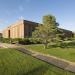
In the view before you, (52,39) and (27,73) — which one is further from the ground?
(52,39)

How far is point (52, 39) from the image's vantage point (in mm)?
25062

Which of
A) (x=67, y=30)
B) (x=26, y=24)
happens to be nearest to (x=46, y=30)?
(x=26, y=24)

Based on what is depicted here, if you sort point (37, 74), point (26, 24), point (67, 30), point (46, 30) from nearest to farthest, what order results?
point (37, 74) < point (46, 30) < point (26, 24) < point (67, 30)

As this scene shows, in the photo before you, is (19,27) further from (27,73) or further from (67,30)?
(27,73)

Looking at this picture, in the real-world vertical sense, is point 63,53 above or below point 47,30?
below

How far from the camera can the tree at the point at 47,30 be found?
24.7 metres

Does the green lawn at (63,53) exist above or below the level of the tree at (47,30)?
below

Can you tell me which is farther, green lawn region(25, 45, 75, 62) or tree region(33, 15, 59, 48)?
tree region(33, 15, 59, 48)

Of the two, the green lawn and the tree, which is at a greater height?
the tree

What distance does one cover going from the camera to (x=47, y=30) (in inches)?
974

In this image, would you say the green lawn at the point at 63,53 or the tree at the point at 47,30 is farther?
the tree at the point at 47,30

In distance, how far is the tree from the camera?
2473 centimetres

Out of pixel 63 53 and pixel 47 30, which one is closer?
pixel 63 53

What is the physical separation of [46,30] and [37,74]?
54.1 ft
